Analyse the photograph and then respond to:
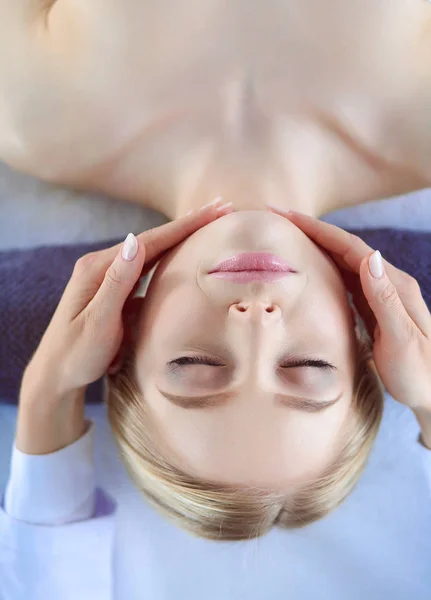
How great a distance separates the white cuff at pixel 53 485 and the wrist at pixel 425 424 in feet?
1.76

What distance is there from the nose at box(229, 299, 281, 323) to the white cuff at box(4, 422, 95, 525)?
1.44 ft

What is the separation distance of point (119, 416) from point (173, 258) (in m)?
0.23

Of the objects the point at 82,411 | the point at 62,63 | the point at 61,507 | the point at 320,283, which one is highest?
the point at 62,63

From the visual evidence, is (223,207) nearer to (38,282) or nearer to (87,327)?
(87,327)

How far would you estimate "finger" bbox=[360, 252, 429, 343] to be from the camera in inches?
26.5

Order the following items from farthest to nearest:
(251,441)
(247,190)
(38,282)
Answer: (38,282), (247,190), (251,441)

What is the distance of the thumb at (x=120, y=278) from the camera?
2.23 ft

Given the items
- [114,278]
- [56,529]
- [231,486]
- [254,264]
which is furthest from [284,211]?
[56,529]

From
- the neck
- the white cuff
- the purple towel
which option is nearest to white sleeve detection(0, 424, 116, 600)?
the white cuff

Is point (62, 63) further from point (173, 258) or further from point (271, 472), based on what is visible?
point (271, 472)

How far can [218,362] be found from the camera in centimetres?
64

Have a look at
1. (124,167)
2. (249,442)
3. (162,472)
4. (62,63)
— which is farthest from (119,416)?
(62,63)

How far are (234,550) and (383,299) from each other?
1.94 feet

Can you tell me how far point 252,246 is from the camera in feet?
2.16
